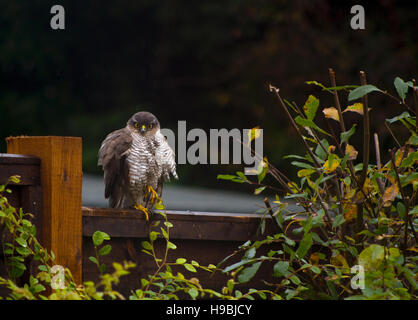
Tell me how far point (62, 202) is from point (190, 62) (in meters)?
8.64

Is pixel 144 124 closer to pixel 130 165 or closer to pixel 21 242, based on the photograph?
pixel 130 165

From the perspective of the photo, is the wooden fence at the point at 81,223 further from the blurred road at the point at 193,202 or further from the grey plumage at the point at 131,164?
the blurred road at the point at 193,202

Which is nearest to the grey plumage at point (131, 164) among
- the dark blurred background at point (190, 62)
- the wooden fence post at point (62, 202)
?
the wooden fence post at point (62, 202)

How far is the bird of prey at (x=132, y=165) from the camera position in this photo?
7.91 feet

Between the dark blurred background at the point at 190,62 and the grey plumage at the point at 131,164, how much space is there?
5.01 metres

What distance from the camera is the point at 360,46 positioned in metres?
8.13

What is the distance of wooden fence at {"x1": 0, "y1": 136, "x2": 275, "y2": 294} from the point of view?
160 cm

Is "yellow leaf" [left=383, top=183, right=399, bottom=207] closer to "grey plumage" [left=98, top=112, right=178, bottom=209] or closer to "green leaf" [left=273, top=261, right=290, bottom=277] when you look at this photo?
"green leaf" [left=273, top=261, right=290, bottom=277]

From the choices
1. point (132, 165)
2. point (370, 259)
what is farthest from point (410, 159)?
point (132, 165)

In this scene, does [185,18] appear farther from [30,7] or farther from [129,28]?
[30,7]

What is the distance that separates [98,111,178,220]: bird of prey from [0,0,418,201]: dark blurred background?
5012 millimetres

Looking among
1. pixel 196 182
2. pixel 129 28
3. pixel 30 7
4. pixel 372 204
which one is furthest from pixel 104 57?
pixel 372 204


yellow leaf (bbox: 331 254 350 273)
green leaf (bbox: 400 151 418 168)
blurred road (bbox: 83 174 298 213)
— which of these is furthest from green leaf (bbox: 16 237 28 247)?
blurred road (bbox: 83 174 298 213)

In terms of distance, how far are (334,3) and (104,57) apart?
3746mm
